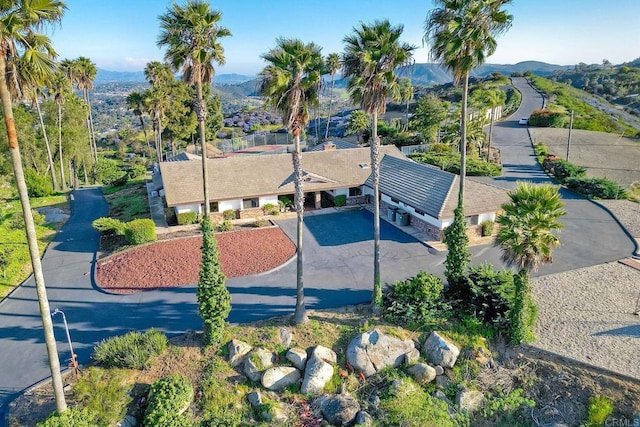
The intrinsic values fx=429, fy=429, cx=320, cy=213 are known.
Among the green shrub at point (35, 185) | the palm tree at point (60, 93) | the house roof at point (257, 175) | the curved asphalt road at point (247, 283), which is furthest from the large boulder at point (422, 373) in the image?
the palm tree at point (60, 93)

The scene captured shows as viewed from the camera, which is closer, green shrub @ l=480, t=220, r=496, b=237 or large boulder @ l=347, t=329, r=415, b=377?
large boulder @ l=347, t=329, r=415, b=377

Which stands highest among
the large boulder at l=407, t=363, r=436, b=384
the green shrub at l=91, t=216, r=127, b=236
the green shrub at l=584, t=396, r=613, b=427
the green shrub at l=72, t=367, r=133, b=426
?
the green shrub at l=91, t=216, r=127, b=236

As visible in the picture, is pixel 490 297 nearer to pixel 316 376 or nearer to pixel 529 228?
pixel 529 228

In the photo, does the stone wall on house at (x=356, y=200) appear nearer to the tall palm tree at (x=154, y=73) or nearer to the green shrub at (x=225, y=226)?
the green shrub at (x=225, y=226)

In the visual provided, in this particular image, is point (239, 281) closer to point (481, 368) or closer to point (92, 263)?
point (92, 263)

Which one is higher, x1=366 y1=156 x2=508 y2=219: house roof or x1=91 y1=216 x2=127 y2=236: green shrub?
x1=366 y1=156 x2=508 y2=219: house roof

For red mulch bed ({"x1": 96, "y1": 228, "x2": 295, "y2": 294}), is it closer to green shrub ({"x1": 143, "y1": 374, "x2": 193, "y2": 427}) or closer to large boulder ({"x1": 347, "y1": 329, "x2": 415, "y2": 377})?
green shrub ({"x1": 143, "y1": 374, "x2": 193, "y2": 427})

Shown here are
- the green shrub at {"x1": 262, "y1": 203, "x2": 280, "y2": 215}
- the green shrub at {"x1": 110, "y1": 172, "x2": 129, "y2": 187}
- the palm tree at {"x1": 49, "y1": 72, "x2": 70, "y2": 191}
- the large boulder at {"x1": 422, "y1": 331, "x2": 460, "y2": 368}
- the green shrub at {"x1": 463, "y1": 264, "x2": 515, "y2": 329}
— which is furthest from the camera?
the green shrub at {"x1": 110, "y1": 172, "x2": 129, "y2": 187}

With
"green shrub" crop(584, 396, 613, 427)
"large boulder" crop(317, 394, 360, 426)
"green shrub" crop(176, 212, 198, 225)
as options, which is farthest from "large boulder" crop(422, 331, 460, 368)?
"green shrub" crop(176, 212, 198, 225)
